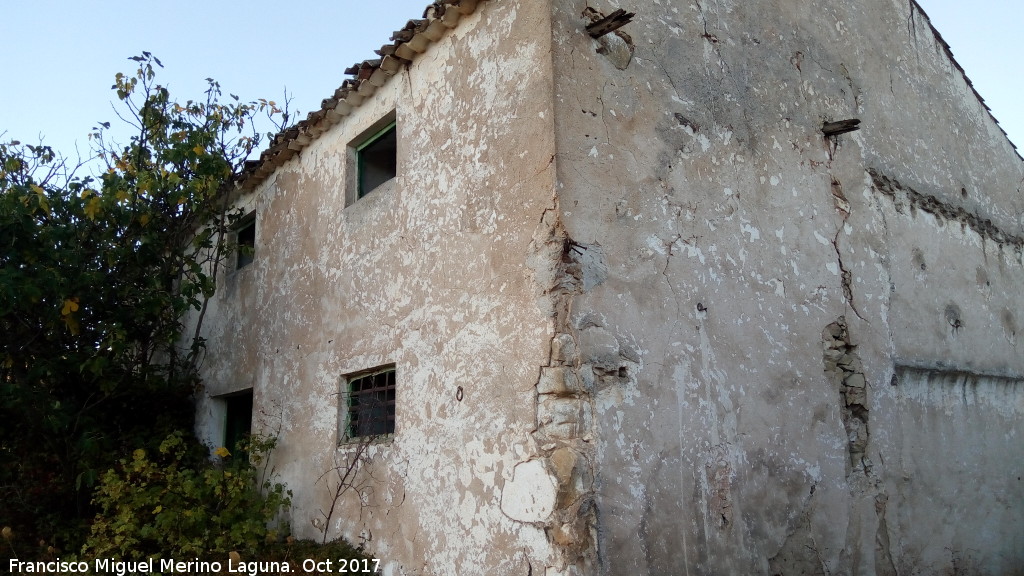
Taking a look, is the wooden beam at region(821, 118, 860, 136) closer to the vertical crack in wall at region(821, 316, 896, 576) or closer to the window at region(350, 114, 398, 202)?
the vertical crack in wall at region(821, 316, 896, 576)

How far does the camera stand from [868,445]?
6516 millimetres

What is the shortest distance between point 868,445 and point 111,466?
7614 mm

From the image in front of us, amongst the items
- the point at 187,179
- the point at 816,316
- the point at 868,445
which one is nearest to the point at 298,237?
the point at 187,179

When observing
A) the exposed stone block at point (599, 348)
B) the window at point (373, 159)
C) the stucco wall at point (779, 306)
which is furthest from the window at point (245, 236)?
the exposed stone block at point (599, 348)

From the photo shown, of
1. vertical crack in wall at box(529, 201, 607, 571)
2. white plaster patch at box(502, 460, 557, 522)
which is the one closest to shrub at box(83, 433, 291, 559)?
white plaster patch at box(502, 460, 557, 522)

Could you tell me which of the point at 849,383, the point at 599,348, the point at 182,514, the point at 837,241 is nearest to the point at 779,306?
the point at 849,383

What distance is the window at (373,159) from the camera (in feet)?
24.1

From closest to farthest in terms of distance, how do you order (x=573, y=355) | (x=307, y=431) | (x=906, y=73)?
(x=573, y=355) → (x=307, y=431) → (x=906, y=73)

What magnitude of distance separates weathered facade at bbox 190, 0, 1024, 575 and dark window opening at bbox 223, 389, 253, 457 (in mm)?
884

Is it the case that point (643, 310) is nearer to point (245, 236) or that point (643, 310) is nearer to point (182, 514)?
point (182, 514)

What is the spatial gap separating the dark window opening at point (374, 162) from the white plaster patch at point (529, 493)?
3509 mm

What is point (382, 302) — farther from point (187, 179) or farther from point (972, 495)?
point (972, 495)

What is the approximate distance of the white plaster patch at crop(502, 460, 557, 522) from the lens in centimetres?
468

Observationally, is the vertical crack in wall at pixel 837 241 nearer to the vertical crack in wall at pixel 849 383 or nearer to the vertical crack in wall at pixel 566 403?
the vertical crack in wall at pixel 849 383
